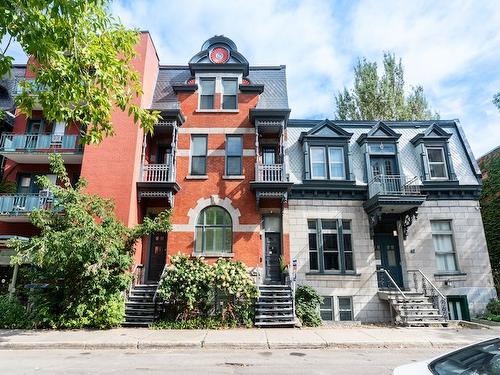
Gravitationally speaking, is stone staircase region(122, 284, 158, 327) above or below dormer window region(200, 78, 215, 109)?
below

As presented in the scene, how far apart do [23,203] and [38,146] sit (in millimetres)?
3018

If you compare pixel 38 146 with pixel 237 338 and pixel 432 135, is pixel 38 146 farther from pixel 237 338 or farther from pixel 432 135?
pixel 432 135

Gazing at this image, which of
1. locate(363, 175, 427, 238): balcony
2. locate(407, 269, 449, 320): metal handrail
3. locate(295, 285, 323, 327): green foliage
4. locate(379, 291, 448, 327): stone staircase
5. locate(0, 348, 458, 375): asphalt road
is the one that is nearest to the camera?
locate(0, 348, 458, 375): asphalt road

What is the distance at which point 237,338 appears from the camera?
33.4ft

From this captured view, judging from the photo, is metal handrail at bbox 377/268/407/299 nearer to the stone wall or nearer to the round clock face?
the stone wall

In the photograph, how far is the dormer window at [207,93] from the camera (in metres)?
17.2

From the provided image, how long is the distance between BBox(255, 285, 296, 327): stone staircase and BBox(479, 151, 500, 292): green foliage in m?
12.0

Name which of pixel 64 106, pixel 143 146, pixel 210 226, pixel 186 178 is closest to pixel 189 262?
pixel 210 226

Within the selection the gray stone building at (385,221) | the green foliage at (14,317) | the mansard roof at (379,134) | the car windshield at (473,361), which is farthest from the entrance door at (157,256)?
the car windshield at (473,361)

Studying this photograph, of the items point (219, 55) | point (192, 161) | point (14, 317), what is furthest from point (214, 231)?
point (219, 55)

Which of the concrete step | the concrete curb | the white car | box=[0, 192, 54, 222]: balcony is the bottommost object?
the concrete curb

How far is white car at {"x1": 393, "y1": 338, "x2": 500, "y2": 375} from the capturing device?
304 centimetres

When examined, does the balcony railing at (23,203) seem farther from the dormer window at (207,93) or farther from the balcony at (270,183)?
the balcony at (270,183)

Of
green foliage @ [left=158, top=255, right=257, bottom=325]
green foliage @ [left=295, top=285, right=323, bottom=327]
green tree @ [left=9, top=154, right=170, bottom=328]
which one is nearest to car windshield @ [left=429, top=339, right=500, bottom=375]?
green foliage @ [left=158, top=255, right=257, bottom=325]
